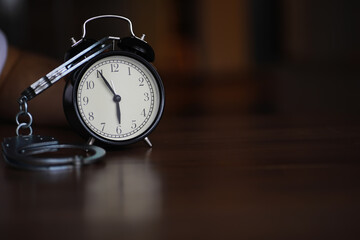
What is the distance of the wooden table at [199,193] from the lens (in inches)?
20.9

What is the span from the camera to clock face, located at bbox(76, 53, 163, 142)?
0.95m

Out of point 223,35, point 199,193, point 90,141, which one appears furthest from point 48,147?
point 223,35

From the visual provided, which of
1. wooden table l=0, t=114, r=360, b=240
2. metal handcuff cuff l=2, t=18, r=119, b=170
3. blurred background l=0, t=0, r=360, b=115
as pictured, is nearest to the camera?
wooden table l=0, t=114, r=360, b=240

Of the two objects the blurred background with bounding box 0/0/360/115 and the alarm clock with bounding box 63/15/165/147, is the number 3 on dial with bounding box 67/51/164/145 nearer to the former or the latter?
the alarm clock with bounding box 63/15/165/147

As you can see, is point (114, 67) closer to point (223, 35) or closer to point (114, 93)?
point (114, 93)

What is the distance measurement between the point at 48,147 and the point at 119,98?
14cm

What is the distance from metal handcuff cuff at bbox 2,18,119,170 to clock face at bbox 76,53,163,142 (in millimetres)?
26

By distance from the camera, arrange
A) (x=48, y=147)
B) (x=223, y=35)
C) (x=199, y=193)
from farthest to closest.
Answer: (x=223, y=35)
(x=48, y=147)
(x=199, y=193)

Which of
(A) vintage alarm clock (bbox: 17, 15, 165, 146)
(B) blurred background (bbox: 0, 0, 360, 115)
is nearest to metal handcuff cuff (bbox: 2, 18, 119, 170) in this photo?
(A) vintage alarm clock (bbox: 17, 15, 165, 146)

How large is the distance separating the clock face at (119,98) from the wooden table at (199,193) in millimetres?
40

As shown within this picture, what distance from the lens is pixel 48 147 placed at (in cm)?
93

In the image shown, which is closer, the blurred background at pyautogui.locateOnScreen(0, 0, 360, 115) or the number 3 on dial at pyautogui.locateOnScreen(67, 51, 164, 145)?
the number 3 on dial at pyautogui.locateOnScreen(67, 51, 164, 145)

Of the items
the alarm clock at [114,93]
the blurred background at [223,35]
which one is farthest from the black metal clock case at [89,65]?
the blurred background at [223,35]

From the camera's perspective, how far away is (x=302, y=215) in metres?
0.56
